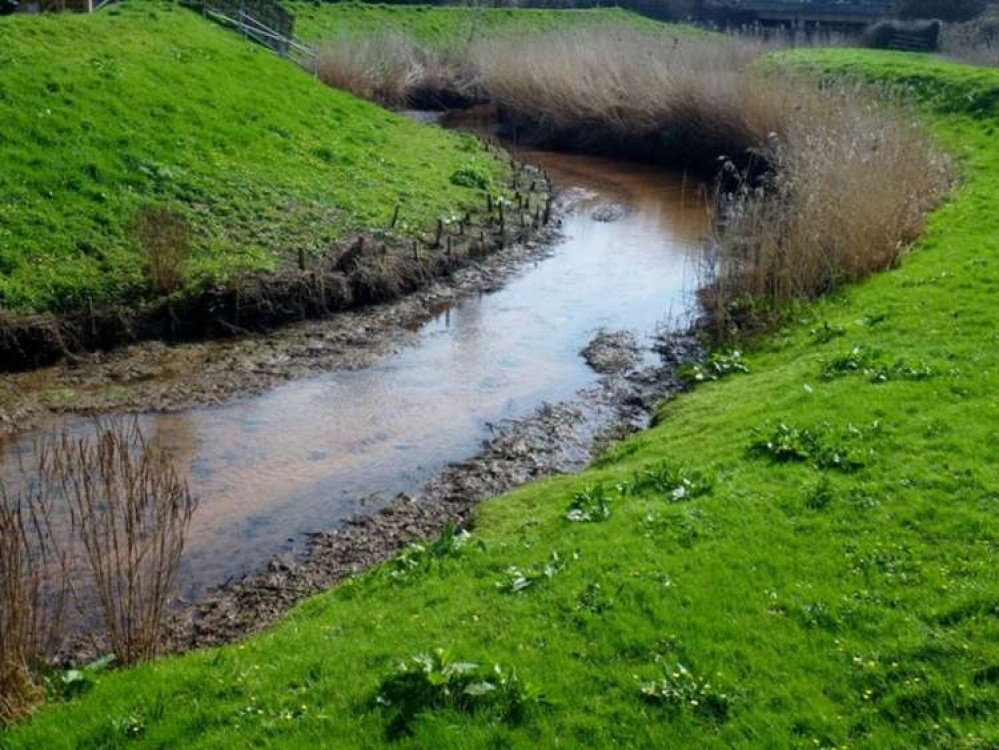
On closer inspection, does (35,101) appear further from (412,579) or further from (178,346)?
(412,579)

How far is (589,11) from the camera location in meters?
59.8

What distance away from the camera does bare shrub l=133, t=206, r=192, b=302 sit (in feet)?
51.3

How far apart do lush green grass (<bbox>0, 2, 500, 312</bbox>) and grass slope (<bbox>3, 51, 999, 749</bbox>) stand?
27.6ft

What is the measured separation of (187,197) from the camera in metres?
18.6

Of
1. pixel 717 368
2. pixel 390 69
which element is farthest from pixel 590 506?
pixel 390 69

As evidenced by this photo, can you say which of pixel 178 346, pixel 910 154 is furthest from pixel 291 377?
pixel 910 154

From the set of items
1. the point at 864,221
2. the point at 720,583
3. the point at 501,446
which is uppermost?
the point at 864,221

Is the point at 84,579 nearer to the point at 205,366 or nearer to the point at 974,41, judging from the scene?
the point at 205,366

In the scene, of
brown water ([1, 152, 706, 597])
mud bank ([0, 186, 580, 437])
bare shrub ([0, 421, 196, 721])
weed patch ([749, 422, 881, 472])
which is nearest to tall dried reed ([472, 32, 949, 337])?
brown water ([1, 152, 706, 597])

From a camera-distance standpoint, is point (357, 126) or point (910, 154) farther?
point (357, 126)

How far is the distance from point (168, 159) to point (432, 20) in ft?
112

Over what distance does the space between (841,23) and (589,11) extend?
14759 millimetres

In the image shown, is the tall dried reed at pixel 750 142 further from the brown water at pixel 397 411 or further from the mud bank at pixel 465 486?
the brown water at pixel 397 411

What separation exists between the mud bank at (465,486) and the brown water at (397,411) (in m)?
0.29
